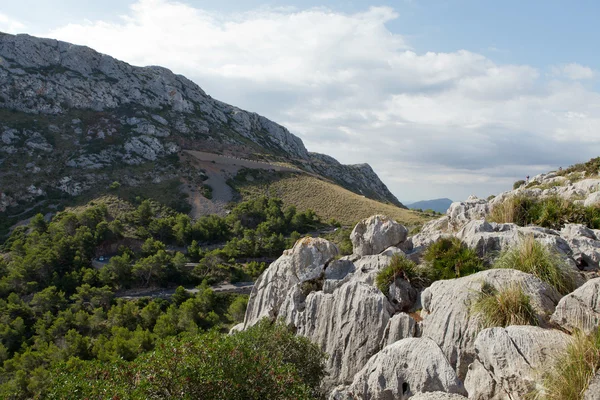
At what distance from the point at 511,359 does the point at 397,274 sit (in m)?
5.56

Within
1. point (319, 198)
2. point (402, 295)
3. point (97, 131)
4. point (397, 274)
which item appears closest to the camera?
point (402, 295)

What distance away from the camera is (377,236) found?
623 inches

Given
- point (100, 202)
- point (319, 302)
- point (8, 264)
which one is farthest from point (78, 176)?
point (319, 302)

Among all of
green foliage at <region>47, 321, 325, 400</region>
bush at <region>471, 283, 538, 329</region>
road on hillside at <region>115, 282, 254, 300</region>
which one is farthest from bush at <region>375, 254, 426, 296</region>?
road on hillside at <region>115, 282, 254, 300</region>

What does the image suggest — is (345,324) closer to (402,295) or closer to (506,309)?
(402,295)

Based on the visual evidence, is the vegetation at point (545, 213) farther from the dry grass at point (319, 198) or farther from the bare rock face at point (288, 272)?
the dry grass at point (319, 198)

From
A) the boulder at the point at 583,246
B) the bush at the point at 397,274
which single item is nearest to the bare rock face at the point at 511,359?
the bush at the point at 397,274

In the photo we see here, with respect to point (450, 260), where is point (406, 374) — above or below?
below

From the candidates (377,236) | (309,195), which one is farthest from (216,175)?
(377,236)

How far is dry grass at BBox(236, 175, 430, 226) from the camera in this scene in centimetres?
8644

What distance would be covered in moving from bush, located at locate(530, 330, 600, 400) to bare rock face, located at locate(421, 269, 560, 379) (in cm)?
221

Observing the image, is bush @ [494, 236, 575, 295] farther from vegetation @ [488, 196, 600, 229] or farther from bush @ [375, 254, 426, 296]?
vegetation @ [488, 196, 600, 229]

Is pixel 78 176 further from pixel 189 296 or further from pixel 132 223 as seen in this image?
pixel 189 296

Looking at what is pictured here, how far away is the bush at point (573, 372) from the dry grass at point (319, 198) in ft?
248
